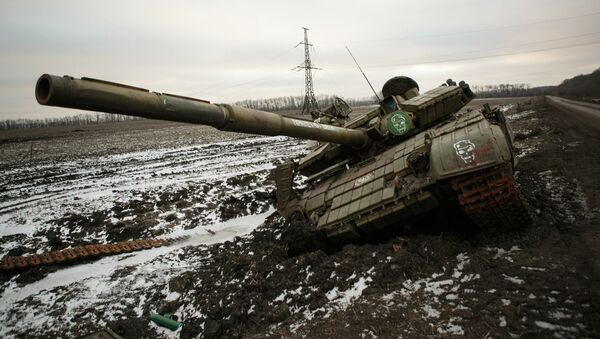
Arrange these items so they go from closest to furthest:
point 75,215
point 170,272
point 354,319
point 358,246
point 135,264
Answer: point 354,319 < point 358,246 < point 170,272 < point 135,264 < point 75,215

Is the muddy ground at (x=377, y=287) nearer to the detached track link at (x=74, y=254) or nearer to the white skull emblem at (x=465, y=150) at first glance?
the detached track link at (x=74, y=254)

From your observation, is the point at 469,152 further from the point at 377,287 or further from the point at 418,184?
the point at 377,287

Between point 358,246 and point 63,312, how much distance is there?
515cm

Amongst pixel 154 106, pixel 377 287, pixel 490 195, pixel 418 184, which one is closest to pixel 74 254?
pixel 154 106

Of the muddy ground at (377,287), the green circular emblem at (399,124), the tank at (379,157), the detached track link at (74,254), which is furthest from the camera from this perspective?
the detached track link at (74,254)

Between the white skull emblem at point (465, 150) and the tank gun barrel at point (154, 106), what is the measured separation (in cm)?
228

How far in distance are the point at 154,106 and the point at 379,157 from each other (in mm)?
4603

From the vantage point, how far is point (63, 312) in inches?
261

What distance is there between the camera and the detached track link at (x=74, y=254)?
823 cm

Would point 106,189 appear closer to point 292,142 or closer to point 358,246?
point 358,246

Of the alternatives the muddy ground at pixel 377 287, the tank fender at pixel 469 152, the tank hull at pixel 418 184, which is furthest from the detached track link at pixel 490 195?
the muddy ground at pixel 377 287

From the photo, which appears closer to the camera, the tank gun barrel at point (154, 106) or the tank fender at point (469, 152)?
the tank gun barrel at point (154, 106)

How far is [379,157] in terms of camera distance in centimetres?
750

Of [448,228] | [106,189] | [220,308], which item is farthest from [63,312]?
[106,189]
